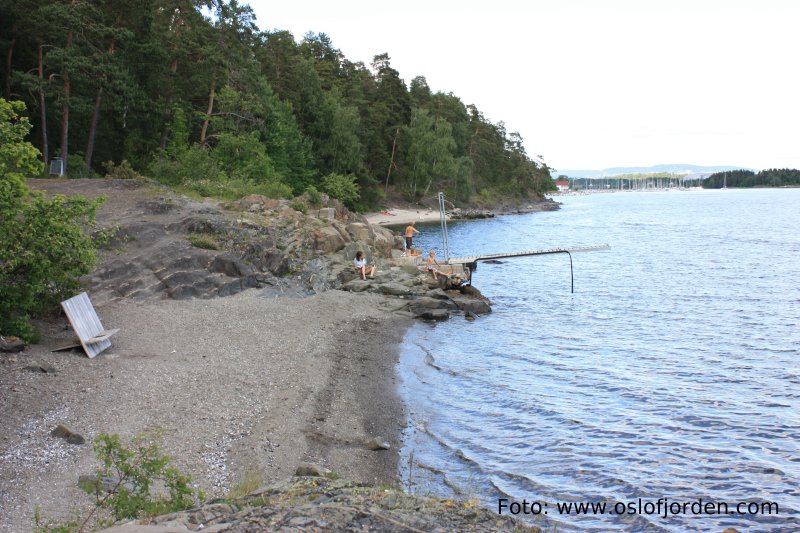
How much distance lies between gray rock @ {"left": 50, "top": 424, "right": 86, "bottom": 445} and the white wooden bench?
444 cm

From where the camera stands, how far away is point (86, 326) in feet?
51.2

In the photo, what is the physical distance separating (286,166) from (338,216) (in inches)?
847

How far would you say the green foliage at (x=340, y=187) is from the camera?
71438mm

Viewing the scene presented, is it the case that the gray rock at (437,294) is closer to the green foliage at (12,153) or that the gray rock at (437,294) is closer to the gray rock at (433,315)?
the gray rock at (433,315)

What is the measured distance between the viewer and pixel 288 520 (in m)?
6.98

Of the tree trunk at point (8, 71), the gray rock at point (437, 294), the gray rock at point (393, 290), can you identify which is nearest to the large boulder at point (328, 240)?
the gray rock at point (393, 290)

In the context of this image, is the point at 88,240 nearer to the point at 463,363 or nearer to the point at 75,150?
the point at 463,363

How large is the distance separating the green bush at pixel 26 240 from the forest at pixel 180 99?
22.1 m

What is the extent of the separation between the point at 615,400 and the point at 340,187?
57398 mm

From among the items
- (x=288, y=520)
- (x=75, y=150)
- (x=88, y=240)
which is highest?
(x=75, y=150)

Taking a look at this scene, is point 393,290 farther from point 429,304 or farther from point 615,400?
point 615,400

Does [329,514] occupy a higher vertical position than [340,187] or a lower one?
lower

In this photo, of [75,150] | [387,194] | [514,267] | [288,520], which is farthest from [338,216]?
[387,194]

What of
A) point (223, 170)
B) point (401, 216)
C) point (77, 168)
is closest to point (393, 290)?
point (77, 168)
